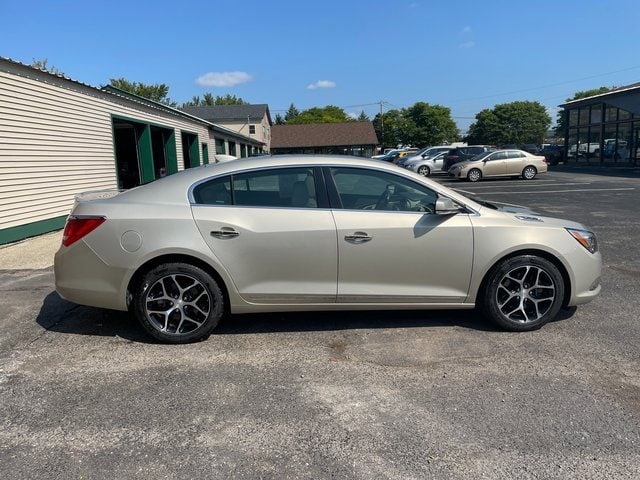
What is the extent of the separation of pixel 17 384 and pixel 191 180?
2.01 metres

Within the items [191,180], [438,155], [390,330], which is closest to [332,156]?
[191,180]

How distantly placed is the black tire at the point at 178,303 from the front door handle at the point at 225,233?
326mm

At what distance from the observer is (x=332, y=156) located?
4531mm

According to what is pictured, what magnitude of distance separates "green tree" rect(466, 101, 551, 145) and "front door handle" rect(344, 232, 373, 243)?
99.5 m

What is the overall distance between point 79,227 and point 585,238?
4.36 m

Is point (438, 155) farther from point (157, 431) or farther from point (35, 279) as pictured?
point (157, 431)

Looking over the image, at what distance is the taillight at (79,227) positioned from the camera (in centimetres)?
404

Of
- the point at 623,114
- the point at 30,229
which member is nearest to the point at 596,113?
the point at 623,114

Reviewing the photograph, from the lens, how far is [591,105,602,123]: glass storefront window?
32.0 metres

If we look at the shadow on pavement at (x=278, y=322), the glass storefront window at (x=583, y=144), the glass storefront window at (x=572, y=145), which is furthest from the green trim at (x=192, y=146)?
the glass storefront window at (x=572, y=145)

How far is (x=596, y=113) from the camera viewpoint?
3241cm

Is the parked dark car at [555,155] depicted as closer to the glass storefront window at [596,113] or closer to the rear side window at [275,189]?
the glass storefront window at [596,113]

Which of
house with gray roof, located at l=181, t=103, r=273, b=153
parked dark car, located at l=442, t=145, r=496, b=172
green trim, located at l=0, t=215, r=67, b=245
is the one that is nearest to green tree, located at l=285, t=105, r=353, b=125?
house with gray roof, located at l=181, t=103, r=273, b=153

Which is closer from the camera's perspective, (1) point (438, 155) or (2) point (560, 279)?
(2) point (560, 279)
